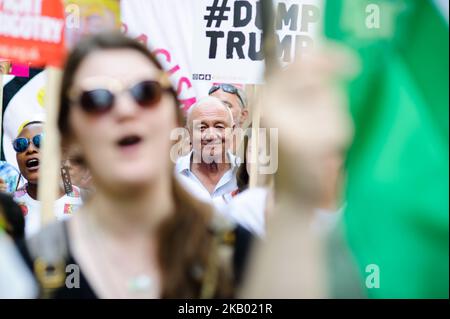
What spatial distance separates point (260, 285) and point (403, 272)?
15.6 inches

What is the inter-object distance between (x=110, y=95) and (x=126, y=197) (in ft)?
0.72

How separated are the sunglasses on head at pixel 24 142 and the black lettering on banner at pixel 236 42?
3.25 feet

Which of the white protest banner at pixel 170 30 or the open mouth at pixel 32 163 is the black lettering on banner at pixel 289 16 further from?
the open mouth at pixel 32 163

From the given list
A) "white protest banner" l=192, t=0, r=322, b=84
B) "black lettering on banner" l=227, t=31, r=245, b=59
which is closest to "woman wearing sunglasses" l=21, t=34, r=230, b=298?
"white protest banner" l=192, t=0, r=322, b=84

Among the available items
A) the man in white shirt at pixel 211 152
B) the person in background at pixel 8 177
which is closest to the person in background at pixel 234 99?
the man in white shirt at pixel 211 152

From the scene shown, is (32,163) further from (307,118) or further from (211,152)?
(307,118)

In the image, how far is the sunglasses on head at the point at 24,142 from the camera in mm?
3043

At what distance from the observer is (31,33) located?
1.69m

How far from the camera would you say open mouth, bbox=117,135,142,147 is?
1.48m

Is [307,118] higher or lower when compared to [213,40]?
lower

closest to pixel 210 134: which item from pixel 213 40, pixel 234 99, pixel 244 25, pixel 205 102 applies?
pixel 205 102

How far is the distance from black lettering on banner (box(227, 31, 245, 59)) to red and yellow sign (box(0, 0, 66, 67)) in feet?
2.94

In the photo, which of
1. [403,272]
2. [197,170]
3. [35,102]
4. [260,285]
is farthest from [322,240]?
[35,102]
